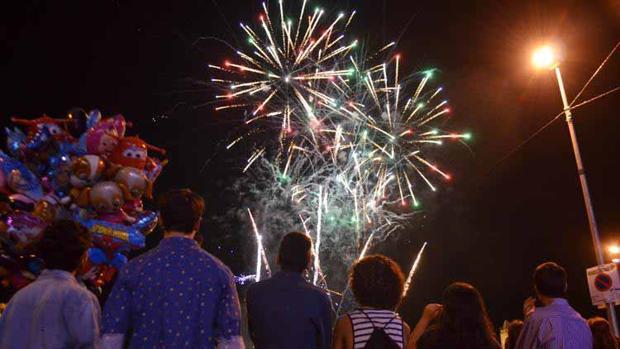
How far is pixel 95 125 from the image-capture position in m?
7.53

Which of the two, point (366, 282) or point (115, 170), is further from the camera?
point (115, 170)

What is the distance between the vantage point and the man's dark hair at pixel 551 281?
5098 millimetres

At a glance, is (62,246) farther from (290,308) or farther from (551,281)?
(551,281)

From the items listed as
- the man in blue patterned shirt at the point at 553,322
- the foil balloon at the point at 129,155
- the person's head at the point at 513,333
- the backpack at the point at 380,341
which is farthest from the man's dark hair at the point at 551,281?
the foil balloon at the point at 129,155

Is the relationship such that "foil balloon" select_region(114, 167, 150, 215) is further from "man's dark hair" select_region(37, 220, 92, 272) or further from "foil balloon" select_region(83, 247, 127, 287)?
"man's dark hair" select_region(37, 220, 92, 272)

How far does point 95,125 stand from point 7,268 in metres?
2.04

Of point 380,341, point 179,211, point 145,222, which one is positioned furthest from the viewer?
point 145,222

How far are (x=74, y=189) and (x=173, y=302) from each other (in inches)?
164

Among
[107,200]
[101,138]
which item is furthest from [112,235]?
[101,138]

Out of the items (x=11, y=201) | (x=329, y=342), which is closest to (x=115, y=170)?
(x=11, y=201)

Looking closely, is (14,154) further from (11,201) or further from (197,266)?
(197,266)

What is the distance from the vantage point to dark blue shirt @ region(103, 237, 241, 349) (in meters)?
3.34

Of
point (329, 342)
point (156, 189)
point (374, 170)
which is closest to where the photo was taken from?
point (329, 342)

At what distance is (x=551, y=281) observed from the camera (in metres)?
5.10
